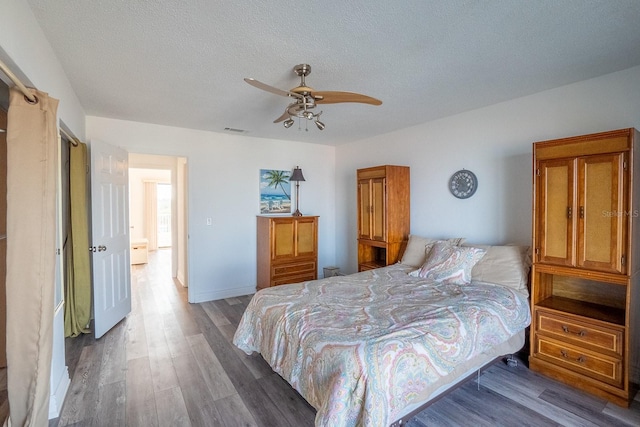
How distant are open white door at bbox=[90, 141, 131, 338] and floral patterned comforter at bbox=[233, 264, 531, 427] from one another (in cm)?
182

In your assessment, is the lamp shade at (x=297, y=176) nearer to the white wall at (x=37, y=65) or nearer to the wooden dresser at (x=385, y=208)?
the wooden dresser at (x=385, y=208)

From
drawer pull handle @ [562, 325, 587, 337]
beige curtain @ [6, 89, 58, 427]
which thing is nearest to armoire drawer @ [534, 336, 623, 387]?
drawer pull handle @ [562, 325, 587, 337]

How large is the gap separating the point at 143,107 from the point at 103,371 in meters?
2.54

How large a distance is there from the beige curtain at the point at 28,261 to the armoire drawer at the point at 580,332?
133 inches

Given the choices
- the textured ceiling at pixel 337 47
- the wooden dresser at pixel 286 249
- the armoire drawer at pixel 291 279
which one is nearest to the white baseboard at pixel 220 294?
the wooden dresser at pixel 286 249

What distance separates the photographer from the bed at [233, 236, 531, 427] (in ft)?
5.01

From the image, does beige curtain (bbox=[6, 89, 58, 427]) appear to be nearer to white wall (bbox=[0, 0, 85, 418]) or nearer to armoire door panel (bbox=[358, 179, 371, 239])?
white wall (bbox=[0, 0, 85, 418])

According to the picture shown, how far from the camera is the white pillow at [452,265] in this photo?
2873 millimetres

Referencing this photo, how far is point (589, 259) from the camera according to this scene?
228 centimetres

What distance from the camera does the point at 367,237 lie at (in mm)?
4199

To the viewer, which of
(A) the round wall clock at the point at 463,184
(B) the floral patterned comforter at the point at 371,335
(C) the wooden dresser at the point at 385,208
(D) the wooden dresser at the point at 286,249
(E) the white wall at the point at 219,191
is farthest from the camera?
(D) the wooden dresser at the point at 286,249

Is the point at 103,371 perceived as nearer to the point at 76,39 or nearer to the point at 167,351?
the point at 167,351

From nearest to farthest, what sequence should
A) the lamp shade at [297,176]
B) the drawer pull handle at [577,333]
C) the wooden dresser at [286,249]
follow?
the drawer pull handle at [577,333] < the wooden dresser at [286,249] < the lamp shade at [297,176]

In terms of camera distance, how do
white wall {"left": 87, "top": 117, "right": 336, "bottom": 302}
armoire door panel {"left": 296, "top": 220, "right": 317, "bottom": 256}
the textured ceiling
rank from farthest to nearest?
1. armoire door panel {"left": 296, "top": 220, "right": 317, "bottom": 256}
2. white wall {"left": 87, "top": 117, "right": 336, "bottom": 302}
3. the textured ceiling
